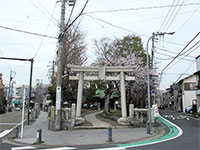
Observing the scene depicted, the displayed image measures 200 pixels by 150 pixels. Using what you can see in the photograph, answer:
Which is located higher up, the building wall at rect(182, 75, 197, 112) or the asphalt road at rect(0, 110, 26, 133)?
the building wall at rect(182, 75, 197, 112)

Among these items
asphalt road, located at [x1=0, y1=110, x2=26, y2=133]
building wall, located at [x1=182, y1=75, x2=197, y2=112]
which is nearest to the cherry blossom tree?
asphalt road, located at [x1=0, y1=110, x2=26, y2=133]

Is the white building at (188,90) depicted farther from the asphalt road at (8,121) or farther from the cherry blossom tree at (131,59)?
the asphalt road at (8,121)

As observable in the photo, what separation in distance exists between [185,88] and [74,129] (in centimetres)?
3713

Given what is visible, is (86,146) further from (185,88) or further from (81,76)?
(185,88)

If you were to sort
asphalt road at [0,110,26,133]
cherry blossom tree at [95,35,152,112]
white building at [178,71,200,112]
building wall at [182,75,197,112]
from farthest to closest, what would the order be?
white building at [178,71,200,112] → building wall at [182,75,197,112] → cherry blossom tree at [95,35,152,112] → asphalt road at [0,110,26,133]

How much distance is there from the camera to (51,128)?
16.1 meters

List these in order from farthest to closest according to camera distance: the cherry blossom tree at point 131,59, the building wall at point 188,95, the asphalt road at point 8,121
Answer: the building wall at point 188,95
the cherry blossom tree at point 131,59
the asphalt road at point 8,121

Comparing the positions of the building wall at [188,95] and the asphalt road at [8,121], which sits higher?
the building wall at [188,95]

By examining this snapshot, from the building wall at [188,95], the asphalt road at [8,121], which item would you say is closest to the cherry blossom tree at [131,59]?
the asphalt road at [8,121]

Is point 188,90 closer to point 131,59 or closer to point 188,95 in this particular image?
point 188,95

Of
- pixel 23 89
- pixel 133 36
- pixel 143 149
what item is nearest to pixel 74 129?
pixel 23 89

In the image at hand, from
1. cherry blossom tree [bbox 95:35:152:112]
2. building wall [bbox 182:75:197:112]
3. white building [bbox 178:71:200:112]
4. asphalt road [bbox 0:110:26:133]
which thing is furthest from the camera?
white building [bbox 178:71:200:112]

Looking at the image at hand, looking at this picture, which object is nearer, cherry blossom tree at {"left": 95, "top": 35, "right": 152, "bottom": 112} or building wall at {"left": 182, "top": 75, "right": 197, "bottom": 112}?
cherry blossom tree at {"left": 95, "top": 35, "right": 152, "bottom": 112}

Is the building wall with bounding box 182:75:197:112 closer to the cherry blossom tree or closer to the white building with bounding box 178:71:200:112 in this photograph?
the white building with bounding box 178:71:200:112
